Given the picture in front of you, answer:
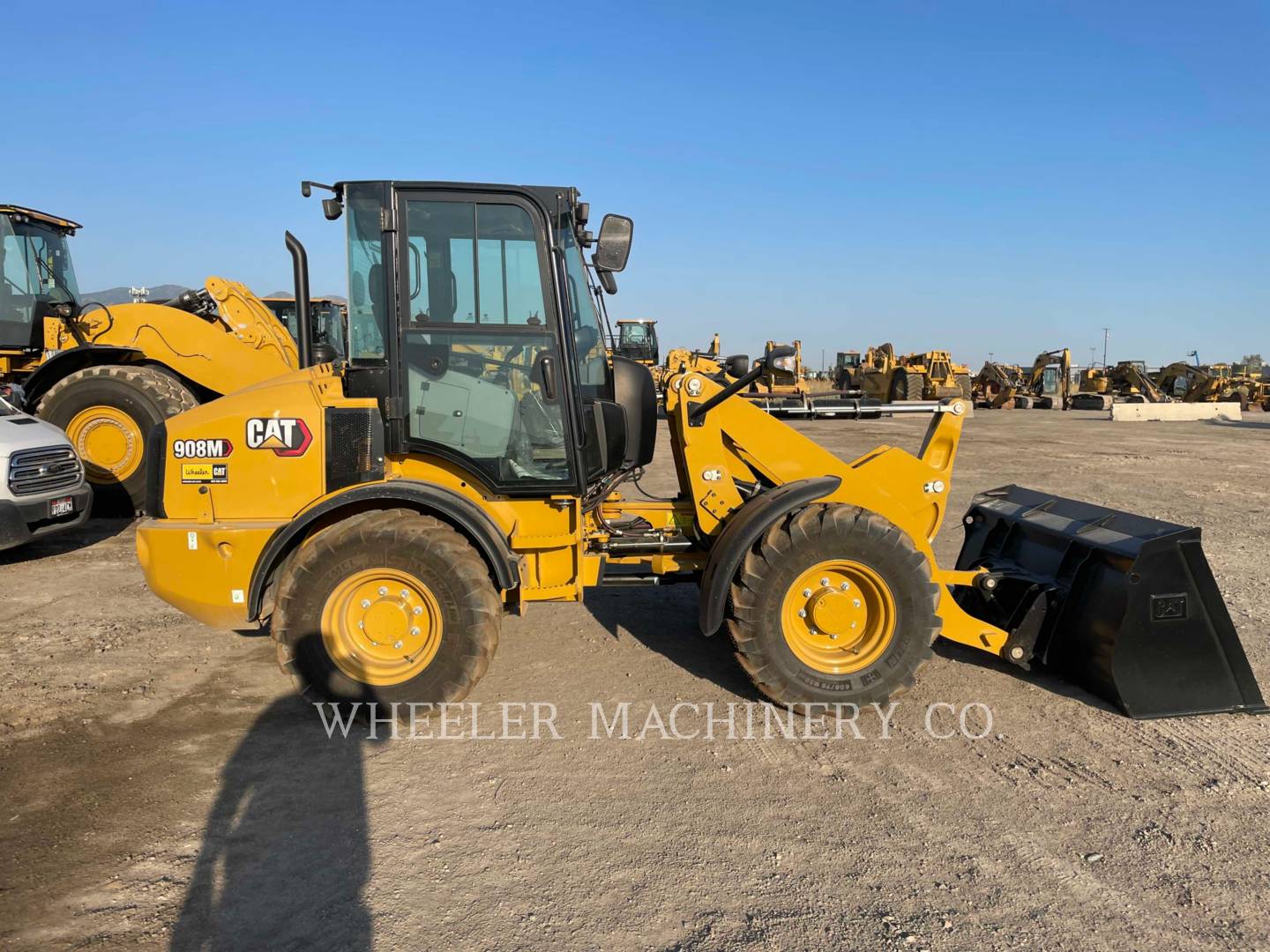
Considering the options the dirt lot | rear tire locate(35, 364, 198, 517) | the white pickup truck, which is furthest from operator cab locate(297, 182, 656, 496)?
rear tire locate(35, 364, 198, 517)

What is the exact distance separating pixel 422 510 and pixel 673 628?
2.15 meters

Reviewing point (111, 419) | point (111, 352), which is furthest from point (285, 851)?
point (111, 352)

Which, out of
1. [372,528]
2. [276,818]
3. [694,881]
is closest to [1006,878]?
[694,881]

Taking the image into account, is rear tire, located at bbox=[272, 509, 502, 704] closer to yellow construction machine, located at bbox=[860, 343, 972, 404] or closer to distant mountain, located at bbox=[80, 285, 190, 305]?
distant mountain, located at bbox=[80, 285, 190, 305]

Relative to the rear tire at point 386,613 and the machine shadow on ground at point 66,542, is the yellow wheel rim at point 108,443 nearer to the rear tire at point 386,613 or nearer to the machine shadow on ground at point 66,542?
the machine shadow on ground at point 66,542

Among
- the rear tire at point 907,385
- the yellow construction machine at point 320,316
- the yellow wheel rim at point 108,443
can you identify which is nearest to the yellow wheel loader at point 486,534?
the yellow wheel rim at point 108,443

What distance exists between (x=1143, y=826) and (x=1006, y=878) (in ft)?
2.37

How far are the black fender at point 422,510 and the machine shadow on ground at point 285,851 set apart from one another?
74cm

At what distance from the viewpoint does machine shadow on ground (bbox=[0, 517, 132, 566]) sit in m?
7.39

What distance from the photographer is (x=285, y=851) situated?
2.96m

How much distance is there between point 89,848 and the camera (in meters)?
2.96

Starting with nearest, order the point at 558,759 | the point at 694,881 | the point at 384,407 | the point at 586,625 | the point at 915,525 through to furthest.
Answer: the point at 694,881, the point at 558,759, the point at 384,407, the point at 915,525, the point at 586,625

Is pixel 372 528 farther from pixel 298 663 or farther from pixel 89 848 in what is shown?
pixel 89 848

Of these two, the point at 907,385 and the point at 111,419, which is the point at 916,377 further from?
the point at 111,419
